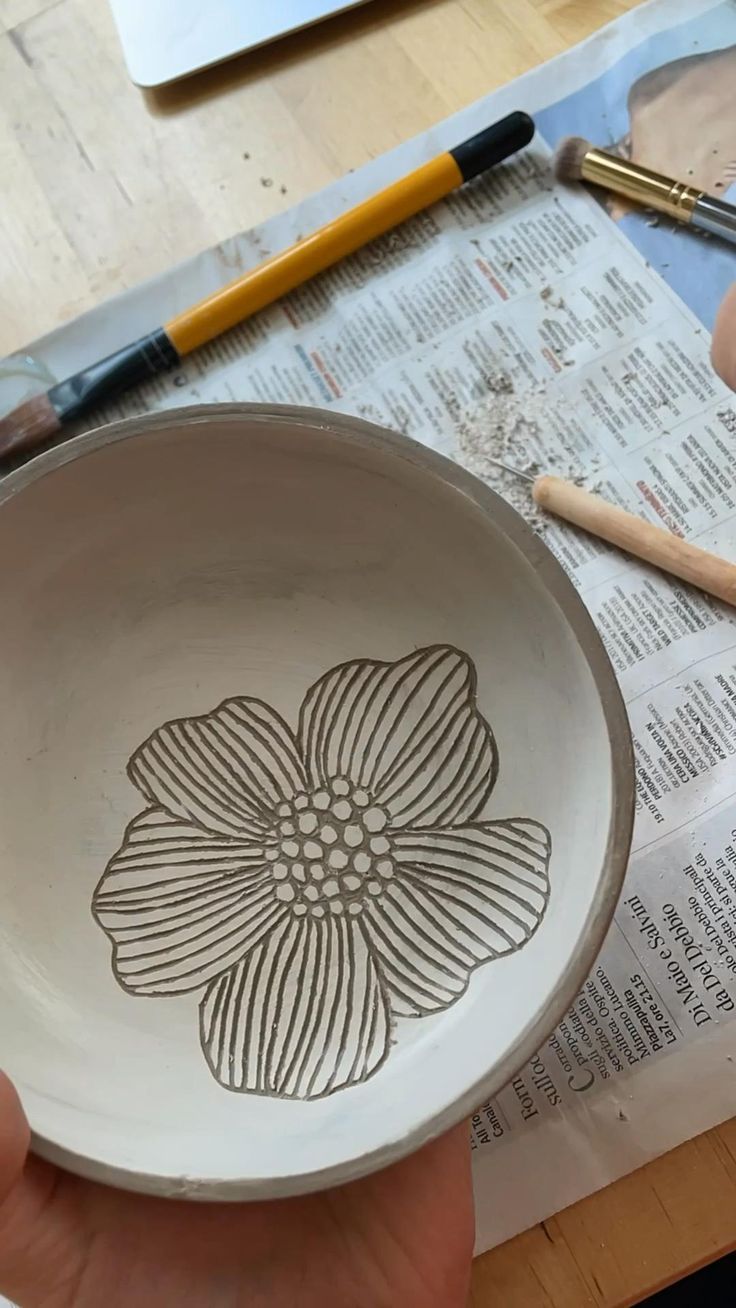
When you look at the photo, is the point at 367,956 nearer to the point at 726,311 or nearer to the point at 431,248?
the point at 726,311

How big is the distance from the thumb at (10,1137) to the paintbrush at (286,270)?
0.34m

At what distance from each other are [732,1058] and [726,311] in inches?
11.0

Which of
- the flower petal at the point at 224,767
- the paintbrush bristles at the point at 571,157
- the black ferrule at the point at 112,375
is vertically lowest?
the flower petal at the point at 224,767

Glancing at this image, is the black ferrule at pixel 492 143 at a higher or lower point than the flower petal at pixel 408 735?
higher

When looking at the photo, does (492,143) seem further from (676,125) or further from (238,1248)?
(238,1248)

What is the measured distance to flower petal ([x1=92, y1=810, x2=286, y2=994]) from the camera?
396 mm

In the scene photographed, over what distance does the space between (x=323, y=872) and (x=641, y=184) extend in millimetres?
381

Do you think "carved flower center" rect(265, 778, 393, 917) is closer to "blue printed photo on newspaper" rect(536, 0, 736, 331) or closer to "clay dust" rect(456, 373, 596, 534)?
"clay dust" rect(456, 373, 596, 534)

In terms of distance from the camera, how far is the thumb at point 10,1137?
0.28 m

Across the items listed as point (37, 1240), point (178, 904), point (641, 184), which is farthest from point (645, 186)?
point (37, 1240)

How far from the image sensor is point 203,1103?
351 mm

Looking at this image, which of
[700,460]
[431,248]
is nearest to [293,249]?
[431,248]

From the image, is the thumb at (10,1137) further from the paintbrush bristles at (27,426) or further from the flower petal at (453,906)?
the paintbrush bristles at (27,426)

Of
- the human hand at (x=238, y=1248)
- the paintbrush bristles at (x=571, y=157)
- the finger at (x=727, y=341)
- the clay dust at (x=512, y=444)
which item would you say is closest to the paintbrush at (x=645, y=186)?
the paintbrush bristles at (x=571, y=157)
